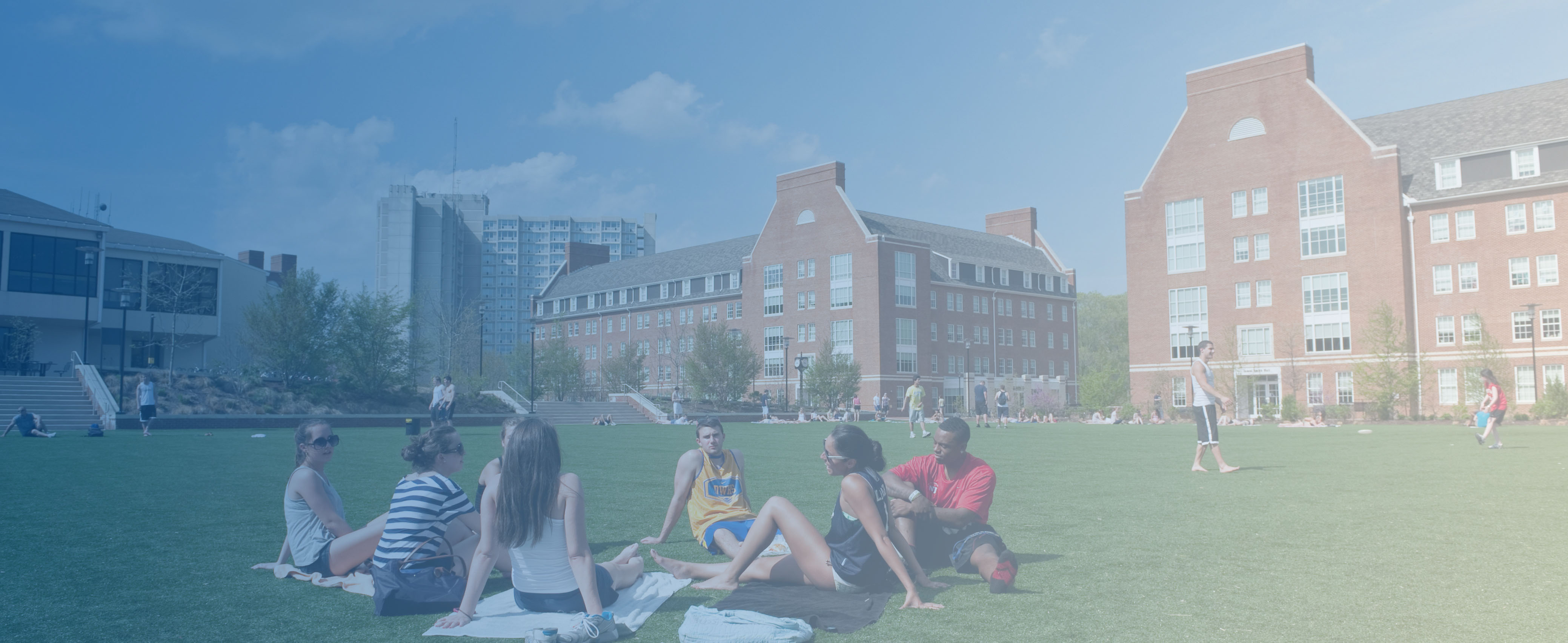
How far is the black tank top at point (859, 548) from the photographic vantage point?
5.65m

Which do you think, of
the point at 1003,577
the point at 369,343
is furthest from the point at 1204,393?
the point at 369,343

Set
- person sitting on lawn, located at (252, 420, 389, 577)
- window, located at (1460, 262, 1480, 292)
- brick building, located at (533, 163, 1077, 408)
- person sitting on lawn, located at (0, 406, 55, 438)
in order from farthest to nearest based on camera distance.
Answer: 1. brick building, located at (533, 163, 1077, 408)
2. window, located at (1460, 262, 1480, 292)
3. person sitting on lawn, located at (0, 406, 55, 438)
4. person sitting on lawn, located at (252, 420, 389, 577)

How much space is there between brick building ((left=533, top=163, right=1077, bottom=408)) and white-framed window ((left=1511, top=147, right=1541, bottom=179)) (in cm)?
3759

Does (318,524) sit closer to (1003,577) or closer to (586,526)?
(586,526)

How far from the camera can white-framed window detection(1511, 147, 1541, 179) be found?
47.7m

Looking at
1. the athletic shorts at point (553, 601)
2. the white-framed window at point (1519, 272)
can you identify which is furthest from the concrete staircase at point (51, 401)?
the white-framed window at point (1519, 272)

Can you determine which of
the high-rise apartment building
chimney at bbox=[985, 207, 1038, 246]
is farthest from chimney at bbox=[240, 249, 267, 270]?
chimney at bbox=[985, 207, 1038, 246]

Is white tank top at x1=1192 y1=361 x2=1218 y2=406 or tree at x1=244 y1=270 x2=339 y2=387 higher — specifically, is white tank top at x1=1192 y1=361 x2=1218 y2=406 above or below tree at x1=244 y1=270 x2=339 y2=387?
below

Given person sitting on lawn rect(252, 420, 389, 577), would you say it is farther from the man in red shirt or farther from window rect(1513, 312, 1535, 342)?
window rect(1513, 312, 1535, 342)

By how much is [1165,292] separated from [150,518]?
5825 cm

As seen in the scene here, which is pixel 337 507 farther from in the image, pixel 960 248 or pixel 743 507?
pixel 960 248

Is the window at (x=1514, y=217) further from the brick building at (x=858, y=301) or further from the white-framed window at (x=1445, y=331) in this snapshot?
the brick building at (x=858, y=301)

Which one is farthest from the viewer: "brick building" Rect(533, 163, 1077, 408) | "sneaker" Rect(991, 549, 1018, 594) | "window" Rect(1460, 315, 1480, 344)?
A: "brick building" Rect(533, 163, 1077, 408)

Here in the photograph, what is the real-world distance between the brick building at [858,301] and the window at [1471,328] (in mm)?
34038
